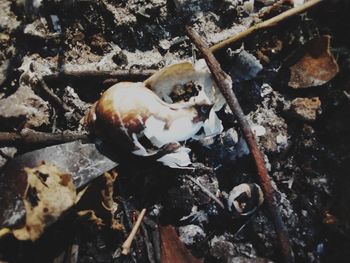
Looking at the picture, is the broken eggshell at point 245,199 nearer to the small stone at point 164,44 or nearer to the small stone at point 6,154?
the small stone at point 164,44

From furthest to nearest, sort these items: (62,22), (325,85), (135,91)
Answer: (62,22)
(325,85)
(135,91)

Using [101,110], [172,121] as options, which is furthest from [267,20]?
[101,110]

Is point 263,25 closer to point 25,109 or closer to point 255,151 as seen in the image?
point 255,151

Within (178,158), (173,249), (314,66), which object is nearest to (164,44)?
(178,158)

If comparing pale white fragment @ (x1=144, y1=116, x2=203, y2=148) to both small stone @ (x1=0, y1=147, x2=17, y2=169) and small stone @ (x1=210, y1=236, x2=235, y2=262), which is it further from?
small stone @ (x1=0, y1=147, x2=17, y2=169)

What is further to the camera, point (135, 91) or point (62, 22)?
point (62, 22)

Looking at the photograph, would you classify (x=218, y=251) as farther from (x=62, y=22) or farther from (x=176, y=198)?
(x=62, y=22)
